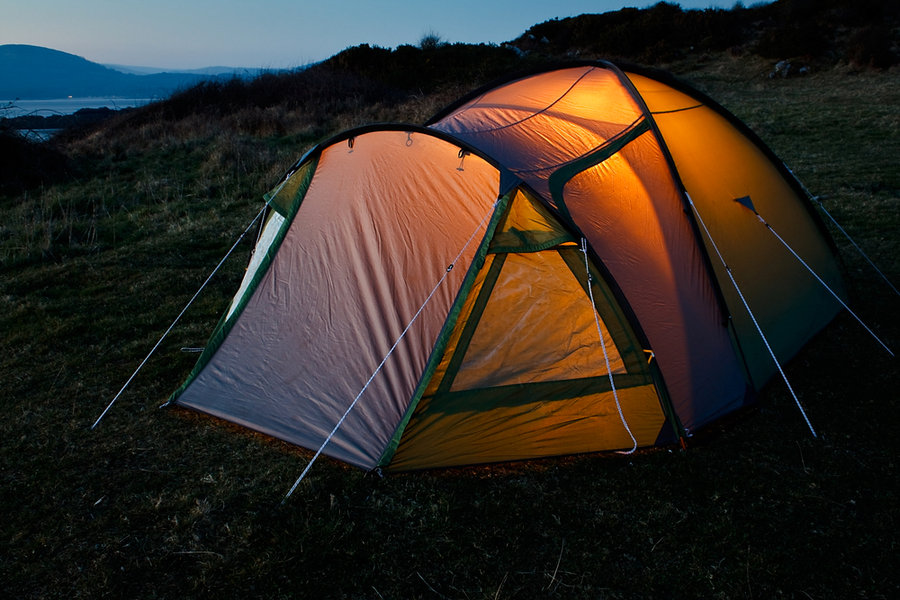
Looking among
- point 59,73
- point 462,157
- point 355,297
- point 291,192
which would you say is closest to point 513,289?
point 462,157

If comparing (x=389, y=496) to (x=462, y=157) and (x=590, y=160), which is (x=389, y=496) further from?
(x=590, y=160)

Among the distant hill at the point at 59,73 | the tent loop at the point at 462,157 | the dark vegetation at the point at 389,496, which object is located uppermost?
the distant hill at the point at 59,73

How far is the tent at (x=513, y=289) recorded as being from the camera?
12.1 ft

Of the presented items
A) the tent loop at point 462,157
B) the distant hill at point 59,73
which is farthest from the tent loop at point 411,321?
the distant hill at point 59,73

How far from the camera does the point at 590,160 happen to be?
13.4 feet

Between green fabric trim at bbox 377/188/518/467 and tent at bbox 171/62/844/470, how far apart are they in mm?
13

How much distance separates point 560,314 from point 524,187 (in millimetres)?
824

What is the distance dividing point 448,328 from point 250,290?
175cm

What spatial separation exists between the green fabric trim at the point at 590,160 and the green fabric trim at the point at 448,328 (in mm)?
325

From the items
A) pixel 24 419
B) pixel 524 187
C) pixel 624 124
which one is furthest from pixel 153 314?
pixel 624 124

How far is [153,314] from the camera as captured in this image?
6348mm

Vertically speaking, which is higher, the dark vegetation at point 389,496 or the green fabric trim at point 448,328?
the green fabric trim at point 448,328

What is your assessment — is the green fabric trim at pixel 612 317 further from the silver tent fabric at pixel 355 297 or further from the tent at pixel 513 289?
the silver tent fabric at pixel 355 297

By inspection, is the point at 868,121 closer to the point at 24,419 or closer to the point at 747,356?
the point at 747,356
